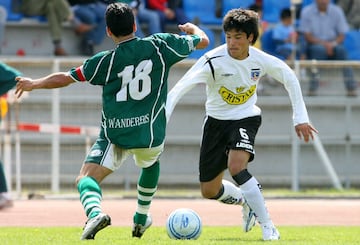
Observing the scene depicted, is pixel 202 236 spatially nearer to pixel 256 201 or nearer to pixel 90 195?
pixel 256 201

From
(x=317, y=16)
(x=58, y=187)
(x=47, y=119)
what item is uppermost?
(x=317, y=16)

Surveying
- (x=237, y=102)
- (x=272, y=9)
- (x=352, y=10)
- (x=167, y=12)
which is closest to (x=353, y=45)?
(x=352, y=10)

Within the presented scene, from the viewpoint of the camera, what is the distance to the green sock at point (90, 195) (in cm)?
920

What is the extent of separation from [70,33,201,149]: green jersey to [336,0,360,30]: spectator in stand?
1451 centimetres

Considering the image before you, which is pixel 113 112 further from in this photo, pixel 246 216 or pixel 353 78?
pixel 353 78

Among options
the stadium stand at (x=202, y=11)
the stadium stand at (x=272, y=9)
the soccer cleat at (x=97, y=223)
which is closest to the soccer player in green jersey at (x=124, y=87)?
the soccer cleat at (x=97, y=223)

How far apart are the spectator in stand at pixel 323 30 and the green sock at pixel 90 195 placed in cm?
1263

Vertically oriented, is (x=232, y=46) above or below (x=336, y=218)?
above

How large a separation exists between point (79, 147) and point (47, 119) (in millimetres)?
797

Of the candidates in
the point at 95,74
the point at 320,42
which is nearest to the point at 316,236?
the point at 95,74

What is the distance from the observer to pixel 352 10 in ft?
77.9

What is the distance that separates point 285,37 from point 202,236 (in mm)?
11044

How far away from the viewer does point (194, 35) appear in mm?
10234

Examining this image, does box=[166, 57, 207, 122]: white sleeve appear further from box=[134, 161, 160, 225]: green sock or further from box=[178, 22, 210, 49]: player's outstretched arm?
box=[134, 161, 160, 225]: green sock
